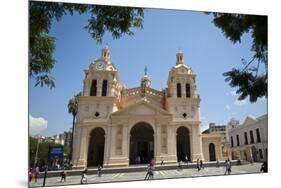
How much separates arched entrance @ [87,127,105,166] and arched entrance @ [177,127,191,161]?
2.75 meters

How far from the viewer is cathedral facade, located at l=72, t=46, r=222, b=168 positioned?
27.2 ft

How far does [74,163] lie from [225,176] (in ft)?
12.6

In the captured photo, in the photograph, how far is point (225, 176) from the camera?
19.1ft

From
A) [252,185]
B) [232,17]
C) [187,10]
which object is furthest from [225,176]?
[187,10]

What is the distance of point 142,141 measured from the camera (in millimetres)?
10414

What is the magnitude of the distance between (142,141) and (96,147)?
91.2 inches

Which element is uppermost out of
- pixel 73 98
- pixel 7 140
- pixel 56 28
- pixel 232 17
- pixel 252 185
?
pixel 232 17

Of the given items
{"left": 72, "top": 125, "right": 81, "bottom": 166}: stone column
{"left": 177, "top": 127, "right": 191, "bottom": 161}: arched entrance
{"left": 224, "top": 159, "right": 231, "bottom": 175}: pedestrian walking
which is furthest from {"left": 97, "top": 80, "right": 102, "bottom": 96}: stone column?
{"left": 224, "top": 159, "right": 231, "bottom": 175}: pedestrian walking

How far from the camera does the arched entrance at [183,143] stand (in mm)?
8916

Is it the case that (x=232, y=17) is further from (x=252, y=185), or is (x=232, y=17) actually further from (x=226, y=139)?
(x=226, y=139)

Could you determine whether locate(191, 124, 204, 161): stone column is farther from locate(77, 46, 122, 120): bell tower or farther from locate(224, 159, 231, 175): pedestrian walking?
locate(77, 46, 122, 120): bell tower

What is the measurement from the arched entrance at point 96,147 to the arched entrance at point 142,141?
47.3 inches

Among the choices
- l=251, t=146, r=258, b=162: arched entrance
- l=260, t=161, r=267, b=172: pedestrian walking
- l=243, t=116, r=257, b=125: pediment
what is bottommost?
l=260, t=161, r=267, b=172: pedestrian walking

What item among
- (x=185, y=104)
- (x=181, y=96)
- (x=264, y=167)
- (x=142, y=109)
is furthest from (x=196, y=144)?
(x=264, y=167)
